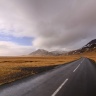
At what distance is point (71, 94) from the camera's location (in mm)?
8977

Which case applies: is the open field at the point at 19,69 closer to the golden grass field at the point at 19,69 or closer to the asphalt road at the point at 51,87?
the golden grass field at the point at 19,69

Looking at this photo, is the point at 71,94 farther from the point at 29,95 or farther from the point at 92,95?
the point at 29,95

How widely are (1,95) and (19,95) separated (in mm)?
886

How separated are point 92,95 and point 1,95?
14.3 feet

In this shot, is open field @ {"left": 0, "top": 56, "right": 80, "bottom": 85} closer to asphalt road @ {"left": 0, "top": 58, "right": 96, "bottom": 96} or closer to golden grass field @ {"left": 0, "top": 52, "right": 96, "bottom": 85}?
golden grass field @ {"left": 0, "top": 52, "right": 96, "bottom": 85}

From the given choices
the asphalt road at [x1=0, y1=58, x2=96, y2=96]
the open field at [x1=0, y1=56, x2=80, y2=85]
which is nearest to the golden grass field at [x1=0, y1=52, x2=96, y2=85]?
the open field at [x1=0, y1=56, x2=80, y2=85]

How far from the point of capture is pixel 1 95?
8.71m

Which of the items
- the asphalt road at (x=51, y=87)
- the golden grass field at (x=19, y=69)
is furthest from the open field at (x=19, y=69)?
the asphalt road at (x=51, y=87)

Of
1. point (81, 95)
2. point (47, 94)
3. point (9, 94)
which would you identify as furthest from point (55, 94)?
point (9, 94)

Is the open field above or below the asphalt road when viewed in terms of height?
above

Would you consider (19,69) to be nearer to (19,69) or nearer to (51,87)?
(19,69)

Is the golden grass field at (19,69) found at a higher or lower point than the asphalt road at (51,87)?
higher

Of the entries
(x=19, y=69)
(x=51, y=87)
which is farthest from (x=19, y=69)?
(x=51, y=87)

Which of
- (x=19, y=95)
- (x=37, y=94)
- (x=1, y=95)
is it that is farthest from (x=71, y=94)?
(x=1, y=95)
